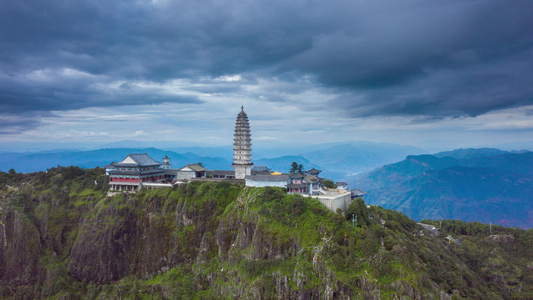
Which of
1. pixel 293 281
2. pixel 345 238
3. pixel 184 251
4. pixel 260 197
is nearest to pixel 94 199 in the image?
pixel 184 251

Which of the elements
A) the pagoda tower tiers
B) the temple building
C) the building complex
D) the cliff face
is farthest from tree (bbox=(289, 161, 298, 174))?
the temple building

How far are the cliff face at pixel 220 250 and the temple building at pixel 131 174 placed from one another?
11.6 feet

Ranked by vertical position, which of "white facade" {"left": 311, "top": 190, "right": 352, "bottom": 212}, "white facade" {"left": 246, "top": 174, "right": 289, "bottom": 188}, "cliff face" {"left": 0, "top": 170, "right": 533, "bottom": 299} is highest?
"white facade" {"left": 246, "top": 174, "right": 289, "bottom": 188}

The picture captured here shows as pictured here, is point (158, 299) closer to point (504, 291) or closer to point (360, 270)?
point (360, 270)

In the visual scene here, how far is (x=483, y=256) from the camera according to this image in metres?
60.2

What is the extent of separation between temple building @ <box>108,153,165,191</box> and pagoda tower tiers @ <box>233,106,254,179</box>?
1994cm

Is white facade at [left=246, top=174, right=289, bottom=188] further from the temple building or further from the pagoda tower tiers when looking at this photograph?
the temple building

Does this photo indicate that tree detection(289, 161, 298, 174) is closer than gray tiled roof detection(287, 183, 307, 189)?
No

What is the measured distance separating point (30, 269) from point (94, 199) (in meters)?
16.9

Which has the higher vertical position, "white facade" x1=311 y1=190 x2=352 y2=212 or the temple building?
the temple building

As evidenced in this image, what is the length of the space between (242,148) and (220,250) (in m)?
24.2

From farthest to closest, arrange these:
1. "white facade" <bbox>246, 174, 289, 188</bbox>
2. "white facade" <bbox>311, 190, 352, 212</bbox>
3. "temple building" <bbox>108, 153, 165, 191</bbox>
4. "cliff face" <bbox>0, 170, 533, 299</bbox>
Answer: "temple building" <bbox>108, 153, 165, 191</bbox>, "white facade" <bbox>246, 174, 289, 188</bbox>, "white facade" <bbox>311, 190, 352, 212</bbox>, "cliff face" <bbox>0, 170, 533, 299</bbox>

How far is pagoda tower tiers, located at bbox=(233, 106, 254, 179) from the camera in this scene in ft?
210

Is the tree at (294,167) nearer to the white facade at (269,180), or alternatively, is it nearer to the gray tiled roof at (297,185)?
the white facade at (269,180)
